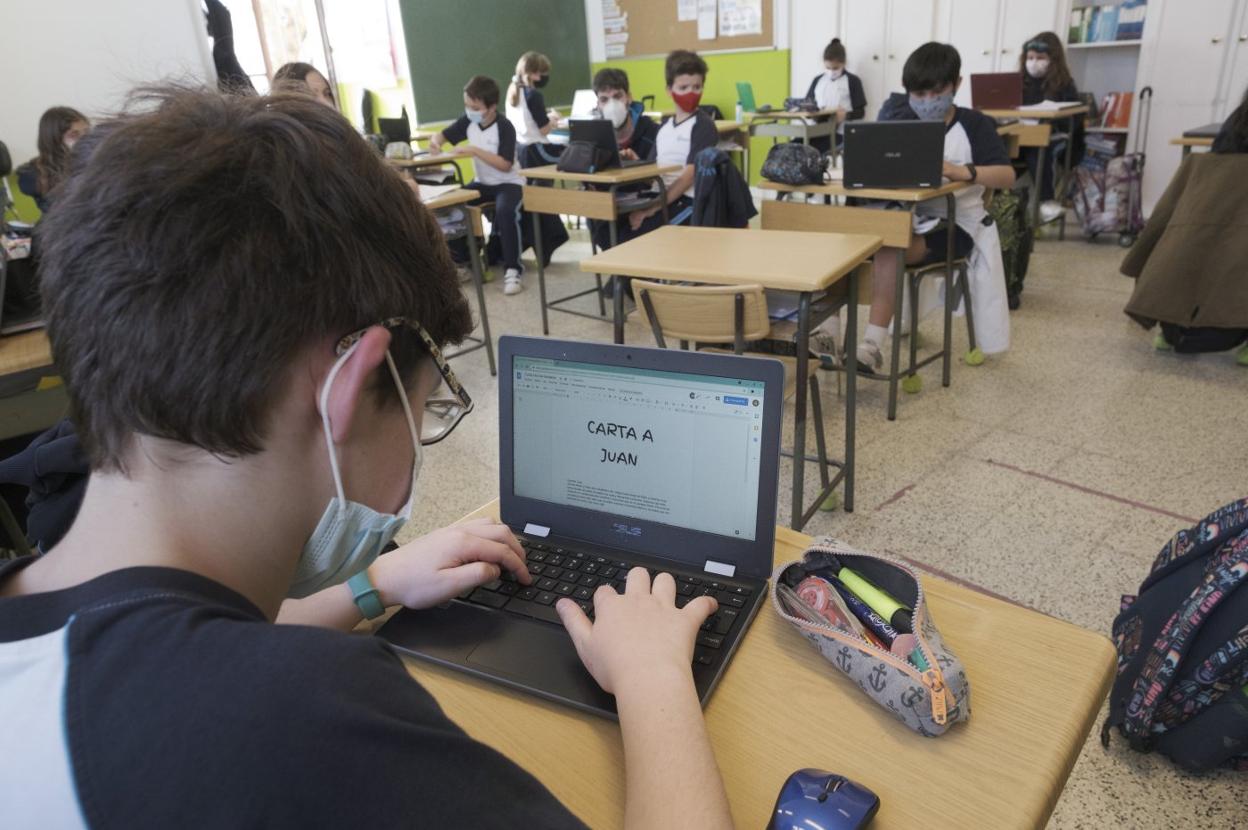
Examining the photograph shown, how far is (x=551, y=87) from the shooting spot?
345 inches

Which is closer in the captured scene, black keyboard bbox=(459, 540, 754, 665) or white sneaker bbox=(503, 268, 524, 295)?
black keyboard bbox=(459, 540, 754, 665)

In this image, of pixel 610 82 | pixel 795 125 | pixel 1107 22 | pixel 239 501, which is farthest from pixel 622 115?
pixel 239 501

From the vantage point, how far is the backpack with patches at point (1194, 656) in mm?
1337

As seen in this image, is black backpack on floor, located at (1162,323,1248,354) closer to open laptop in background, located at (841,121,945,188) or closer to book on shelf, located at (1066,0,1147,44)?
open laptop in background, located at (841,121,945,188)

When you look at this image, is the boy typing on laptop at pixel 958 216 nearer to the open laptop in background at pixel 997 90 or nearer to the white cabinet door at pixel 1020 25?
the open laptop in background at pixel 997 90

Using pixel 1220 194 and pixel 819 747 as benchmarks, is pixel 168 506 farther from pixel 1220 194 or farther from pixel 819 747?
pixel 1220 194

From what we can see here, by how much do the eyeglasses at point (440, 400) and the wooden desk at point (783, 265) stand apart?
132cm

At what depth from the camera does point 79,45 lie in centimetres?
407

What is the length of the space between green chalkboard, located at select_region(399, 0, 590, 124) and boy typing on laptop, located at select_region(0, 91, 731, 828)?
7.52m

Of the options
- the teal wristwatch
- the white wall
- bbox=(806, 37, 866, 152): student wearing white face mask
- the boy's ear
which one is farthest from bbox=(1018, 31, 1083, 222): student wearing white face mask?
the boy's ear

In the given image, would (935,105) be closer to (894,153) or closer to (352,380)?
(894,153)

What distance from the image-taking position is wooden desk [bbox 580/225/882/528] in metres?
2.00

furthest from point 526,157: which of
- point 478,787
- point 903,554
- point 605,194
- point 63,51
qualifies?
point 478,787

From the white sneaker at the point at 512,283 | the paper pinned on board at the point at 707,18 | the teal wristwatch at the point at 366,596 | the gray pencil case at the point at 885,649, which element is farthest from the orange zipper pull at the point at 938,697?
the paper pinned on board at the point at 707,18
